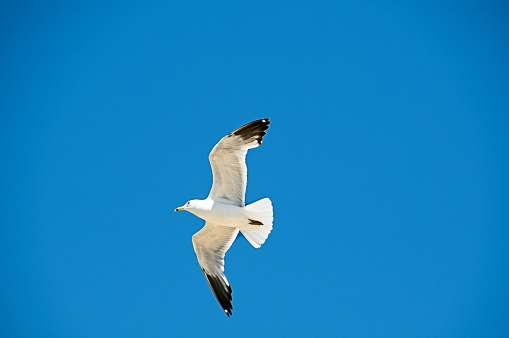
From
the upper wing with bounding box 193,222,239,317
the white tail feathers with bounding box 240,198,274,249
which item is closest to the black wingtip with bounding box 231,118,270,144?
the white tail feathers with bounding box 240,198,274,249

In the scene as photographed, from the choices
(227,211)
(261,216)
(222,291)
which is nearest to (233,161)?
(227,211)

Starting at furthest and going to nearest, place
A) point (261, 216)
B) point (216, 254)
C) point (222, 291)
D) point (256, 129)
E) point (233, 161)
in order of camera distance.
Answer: point (216, 254) < point (222, 291) < point (261, 216) < point (233, 161) < point (256, 129)

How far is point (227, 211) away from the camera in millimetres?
8430

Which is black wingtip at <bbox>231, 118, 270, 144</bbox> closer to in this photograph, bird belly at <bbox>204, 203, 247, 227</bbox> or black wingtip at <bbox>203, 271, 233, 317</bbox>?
bird belly at <bbox>204, 203, 247, 227</bbox>

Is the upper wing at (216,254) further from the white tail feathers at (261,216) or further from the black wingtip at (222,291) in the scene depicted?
the white tail feathers at (261,216)

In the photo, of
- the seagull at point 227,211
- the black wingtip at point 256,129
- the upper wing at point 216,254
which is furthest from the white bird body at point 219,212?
the black wingtip at point 256,129

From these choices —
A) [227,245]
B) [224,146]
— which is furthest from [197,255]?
[224,146]

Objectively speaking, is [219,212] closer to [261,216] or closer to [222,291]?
[261,216]

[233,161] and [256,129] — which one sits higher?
[256,129]

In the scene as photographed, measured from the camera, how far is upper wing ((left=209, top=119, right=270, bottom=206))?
8.22 metres

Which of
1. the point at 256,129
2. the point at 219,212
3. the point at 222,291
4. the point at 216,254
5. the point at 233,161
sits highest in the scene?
the point at 256,129

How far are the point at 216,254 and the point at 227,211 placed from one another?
3.37ft

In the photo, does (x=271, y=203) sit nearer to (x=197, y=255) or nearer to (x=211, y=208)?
(x=211, y=208)

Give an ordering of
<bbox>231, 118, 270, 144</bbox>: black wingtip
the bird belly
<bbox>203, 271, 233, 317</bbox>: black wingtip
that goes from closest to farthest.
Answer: <bbox>231, 118, 270, 144</bbox>: black wingtip, the bird belly, <bbox>203, 271, 233, 317</bbox>: black wingtip
